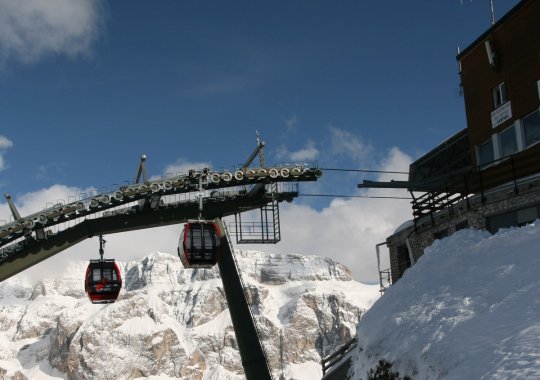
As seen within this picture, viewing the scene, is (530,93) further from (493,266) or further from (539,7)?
(493,266)

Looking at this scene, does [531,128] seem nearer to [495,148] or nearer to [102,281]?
[495,148]

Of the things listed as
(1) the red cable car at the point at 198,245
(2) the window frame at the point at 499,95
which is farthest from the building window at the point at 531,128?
(1) the red cable car at the point at 198,245

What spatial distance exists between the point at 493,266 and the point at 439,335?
3.26 meters

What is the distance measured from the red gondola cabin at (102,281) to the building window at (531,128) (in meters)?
17.1

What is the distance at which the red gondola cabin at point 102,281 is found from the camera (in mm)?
27625

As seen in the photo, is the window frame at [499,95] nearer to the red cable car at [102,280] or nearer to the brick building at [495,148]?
the brick building at [495,148]

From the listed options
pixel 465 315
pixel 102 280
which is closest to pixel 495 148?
pixel 465 315

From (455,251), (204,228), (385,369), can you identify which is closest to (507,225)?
(455,251)

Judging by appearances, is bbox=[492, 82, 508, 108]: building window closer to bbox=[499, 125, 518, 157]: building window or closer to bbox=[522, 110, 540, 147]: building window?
bbox=[499, 125, 518, 157]: building window

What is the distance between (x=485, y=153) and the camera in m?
25.0

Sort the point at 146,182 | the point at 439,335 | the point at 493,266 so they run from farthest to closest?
the point at 146,182
the point at 493,266
the point at 439,335

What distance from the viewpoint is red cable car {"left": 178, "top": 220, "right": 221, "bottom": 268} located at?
79.0ft

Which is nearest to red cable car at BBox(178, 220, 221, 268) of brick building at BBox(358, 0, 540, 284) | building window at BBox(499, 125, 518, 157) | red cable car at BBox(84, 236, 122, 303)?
red cable car at BBox(84, 236, 122, 303)

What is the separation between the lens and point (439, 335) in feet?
46.0
